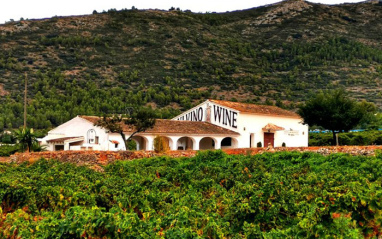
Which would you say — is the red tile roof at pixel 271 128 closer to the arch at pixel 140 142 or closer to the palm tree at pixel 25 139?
the arch at pixel 140 142

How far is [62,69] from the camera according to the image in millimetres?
68562

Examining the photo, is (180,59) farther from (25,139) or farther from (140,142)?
(25,139)

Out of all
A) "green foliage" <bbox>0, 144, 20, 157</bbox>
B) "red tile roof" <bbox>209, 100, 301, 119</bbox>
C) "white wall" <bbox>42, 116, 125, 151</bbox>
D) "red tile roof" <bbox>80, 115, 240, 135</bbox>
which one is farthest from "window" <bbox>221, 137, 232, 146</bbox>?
"green foliage" <bbox>0, 144, 20, 157</bbox>

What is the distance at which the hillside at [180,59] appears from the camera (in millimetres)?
57875

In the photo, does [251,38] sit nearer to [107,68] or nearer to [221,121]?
[107,68]

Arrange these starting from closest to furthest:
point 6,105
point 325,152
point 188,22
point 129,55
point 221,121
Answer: point 325,152
point 221,121
point 6,105
point 129,55
point 188,22

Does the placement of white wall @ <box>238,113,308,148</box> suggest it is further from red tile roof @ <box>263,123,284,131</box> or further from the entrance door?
red tile roof @ <box>263,123,284,131</box>

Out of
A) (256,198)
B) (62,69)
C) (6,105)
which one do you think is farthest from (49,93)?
(256,198)

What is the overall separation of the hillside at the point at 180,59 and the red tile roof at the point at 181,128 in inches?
539

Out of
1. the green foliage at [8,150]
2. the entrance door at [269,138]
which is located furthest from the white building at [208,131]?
the green foliage at [8,150]

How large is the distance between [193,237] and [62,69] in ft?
224

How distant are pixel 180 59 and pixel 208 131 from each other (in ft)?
151

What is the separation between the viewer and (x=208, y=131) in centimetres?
3609

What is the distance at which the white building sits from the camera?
32500 millimetres
